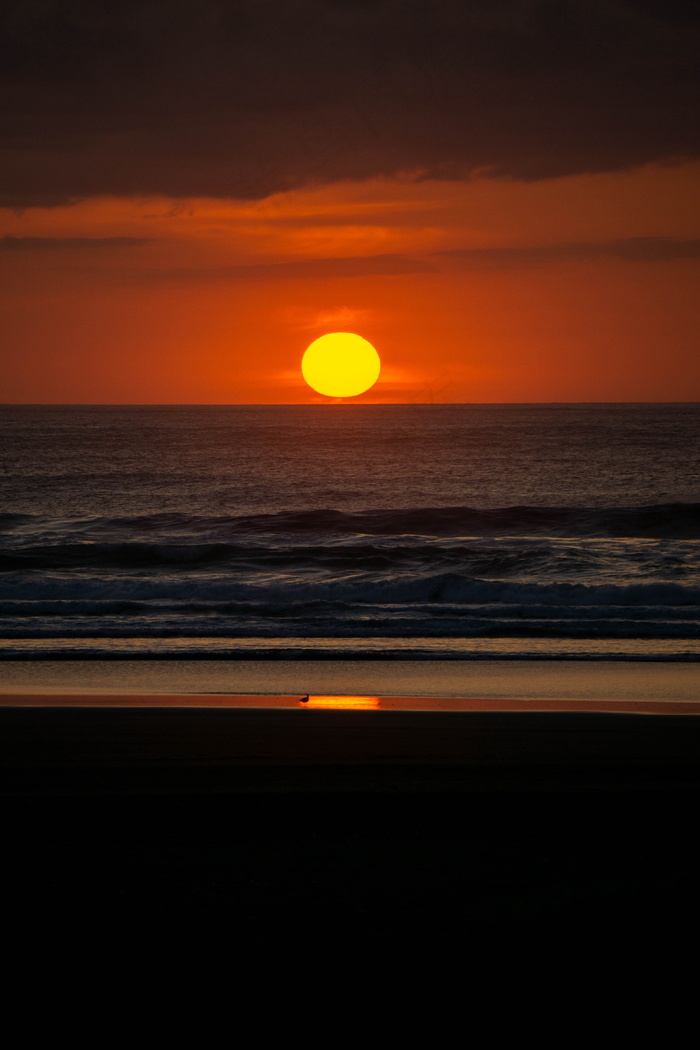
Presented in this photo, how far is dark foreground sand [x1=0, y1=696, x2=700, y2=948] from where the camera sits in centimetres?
387

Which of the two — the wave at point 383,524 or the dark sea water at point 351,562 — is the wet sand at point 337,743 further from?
the wave at point 383,524

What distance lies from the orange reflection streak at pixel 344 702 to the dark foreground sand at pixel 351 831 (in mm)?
1011

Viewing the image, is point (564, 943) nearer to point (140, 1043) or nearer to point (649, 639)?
point (140, 1043)

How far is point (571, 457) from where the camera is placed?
188 feet

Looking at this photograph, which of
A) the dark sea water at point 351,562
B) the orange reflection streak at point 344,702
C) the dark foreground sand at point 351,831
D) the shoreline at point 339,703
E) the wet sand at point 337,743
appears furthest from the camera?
the dark sea water at point 351,562

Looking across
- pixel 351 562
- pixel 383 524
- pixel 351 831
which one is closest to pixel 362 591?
pixel 351 562

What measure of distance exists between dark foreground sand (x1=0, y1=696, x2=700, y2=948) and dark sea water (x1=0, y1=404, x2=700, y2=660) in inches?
189

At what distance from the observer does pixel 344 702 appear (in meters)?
9.17

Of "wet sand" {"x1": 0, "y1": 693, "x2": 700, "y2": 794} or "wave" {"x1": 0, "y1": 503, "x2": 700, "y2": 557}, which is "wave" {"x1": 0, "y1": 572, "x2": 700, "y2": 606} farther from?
"wet sand" {"x1": 0, "y1": 693, "x2": 700, "y2": 794}

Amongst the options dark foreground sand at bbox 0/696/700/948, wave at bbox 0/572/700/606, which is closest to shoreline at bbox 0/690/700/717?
dark foreground sand at bbox 0/696/700/948

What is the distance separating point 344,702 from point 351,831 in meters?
4.31

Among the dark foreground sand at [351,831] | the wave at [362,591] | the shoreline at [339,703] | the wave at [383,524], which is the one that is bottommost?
the dark foreground sand at [351,831]

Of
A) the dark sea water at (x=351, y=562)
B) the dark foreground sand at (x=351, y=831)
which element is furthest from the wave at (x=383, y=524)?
the dark foreground sand at (x=351, y=831)

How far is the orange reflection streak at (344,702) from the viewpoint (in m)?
8.88
